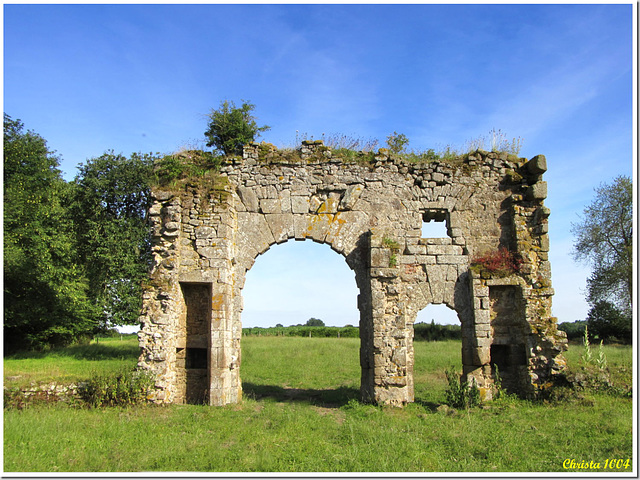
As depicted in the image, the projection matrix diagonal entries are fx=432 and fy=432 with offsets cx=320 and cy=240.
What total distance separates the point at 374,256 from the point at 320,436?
3.91 m

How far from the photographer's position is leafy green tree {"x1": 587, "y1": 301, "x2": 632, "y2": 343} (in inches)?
921

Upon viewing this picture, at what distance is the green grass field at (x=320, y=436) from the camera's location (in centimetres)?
566

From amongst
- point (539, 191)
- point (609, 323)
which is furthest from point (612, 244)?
point (539, 191)

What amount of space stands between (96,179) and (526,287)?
16.4 metres

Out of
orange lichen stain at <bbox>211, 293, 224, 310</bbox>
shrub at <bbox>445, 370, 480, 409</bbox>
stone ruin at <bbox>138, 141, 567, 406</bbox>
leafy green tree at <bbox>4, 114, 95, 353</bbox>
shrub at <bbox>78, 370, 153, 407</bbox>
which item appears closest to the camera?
shrub at <bbox>78, 370, 153, 407</bbox>

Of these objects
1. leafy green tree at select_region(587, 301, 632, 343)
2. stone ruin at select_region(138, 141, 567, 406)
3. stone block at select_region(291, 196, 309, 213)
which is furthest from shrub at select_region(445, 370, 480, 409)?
leafy green tree at select_region(587, 301, 632, 343)


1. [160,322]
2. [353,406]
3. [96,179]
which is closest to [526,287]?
[353,406]

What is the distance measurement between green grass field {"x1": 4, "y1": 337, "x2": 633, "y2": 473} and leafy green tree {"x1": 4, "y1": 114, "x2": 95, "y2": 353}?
8.13 meters

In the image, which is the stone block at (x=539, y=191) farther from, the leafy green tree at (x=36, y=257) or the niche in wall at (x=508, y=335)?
the leafy green tree at (x=36, y=257)

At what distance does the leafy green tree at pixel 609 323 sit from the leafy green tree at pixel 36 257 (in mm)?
25631

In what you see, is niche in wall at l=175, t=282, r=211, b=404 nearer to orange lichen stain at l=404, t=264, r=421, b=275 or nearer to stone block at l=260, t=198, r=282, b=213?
stone block at l=260, t=198, r=282, b=213

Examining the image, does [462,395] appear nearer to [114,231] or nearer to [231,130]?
[231,130]

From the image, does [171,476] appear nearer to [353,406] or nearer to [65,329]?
[353,406]

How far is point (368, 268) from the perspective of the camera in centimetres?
973
